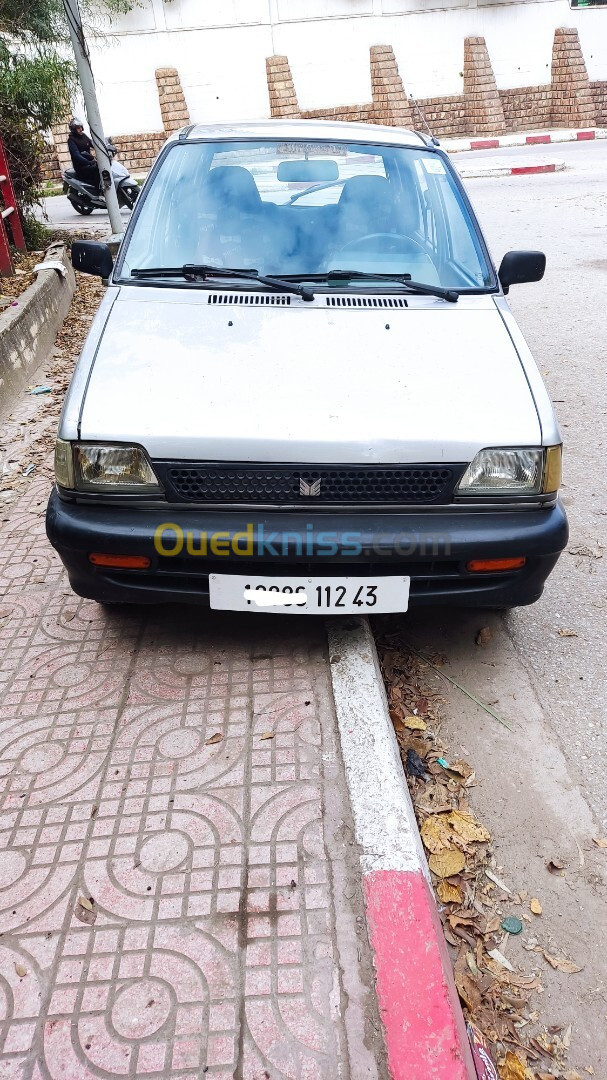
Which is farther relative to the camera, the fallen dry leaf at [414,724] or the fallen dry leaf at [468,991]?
the fallen dry leaf at [414,724]

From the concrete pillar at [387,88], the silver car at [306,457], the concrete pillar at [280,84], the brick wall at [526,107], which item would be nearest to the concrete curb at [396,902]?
the silver car at [306,457]

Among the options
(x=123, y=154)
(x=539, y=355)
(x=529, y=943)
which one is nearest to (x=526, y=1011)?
(x=529, y=943)

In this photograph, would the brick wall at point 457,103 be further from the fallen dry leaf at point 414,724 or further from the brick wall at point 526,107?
the fallen dry leaf at point 414,724

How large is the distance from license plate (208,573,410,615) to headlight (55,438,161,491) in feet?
1.32

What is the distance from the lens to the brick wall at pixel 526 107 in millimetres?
22914

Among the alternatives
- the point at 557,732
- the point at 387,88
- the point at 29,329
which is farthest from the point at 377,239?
the point at 387,88

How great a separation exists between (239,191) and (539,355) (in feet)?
11.3

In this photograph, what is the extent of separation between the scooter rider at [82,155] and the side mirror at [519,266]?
10934 millimetres

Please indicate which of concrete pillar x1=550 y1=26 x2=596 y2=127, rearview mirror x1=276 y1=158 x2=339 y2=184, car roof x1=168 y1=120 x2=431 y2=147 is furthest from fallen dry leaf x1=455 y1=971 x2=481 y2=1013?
concrete pillar x1=550 y1=26 x2=596 y2=127

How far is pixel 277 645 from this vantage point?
300cm

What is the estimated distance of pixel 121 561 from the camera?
8.76 ft

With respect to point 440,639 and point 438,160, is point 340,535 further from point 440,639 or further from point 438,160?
point 438,160

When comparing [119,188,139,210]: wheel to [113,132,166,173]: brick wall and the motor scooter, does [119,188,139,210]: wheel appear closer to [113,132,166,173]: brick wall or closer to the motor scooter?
the motor scooter

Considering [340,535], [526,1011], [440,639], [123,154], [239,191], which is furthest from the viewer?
[123,154]
